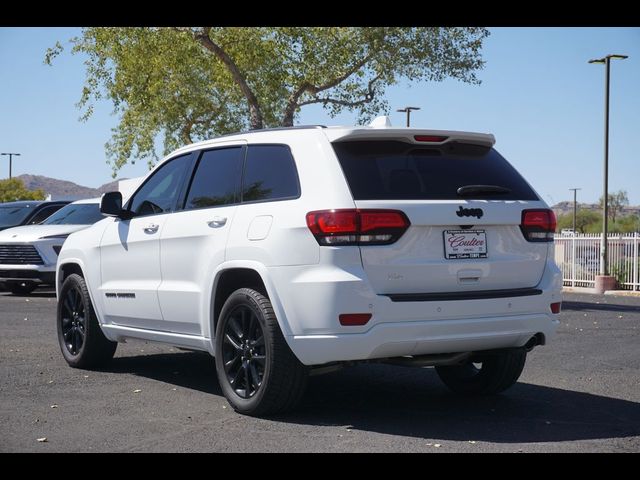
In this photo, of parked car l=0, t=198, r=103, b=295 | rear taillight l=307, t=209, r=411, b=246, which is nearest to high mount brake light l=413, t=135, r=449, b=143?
rear taillight l=307, t=209, r=411, b=246

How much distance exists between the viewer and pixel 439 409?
6730 mm

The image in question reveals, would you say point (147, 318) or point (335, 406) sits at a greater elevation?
point (147, 318)

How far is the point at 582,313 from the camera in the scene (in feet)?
52.8

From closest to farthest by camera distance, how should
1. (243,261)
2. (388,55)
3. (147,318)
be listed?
(243,261) < (147,318) < (388,55)

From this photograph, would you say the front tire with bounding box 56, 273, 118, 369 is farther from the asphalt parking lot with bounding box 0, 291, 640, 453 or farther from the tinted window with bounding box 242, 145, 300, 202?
the tinted window with bounding box 242, 145, 300, 202

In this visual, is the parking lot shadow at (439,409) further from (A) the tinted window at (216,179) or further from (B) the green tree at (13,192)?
(B) the green tree at (13,192)

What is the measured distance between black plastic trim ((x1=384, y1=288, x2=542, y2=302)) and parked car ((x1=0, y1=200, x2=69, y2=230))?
15533mm

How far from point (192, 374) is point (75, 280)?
142 cm

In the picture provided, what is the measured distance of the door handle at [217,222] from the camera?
6668mm

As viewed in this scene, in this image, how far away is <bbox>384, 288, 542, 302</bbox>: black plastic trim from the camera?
5891 mm

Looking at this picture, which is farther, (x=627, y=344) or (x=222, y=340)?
(x=627, y=344)
